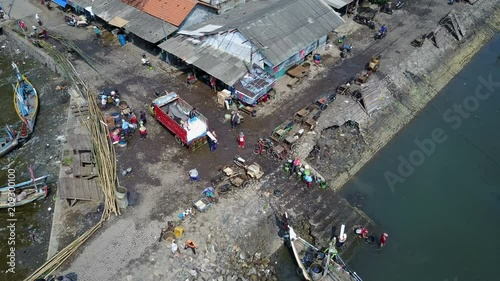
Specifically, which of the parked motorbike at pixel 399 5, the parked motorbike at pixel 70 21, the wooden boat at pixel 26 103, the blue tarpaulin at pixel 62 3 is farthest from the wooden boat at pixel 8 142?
the parked motorbike at pixel 399 5

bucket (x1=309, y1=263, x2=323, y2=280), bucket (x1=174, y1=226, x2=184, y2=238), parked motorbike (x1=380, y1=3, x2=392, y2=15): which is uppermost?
parked motorbike (x1=380, y1=3, x2=392, y2=15)

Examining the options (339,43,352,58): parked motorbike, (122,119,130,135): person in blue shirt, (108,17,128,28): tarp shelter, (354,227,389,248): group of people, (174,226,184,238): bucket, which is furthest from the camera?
(108,17,128,28): tarp shelter

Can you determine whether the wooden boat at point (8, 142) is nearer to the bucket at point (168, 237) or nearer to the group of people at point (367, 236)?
the bucket at point (168, 237)

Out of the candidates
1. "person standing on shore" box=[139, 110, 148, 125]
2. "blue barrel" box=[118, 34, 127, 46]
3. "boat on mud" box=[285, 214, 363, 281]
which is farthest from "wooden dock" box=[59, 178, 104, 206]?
"blue barrel" box=[118, 34, 127, 46]

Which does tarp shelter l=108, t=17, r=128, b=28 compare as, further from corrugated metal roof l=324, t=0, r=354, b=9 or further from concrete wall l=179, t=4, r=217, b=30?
corrugated metal roof l=324, t=0, r=354, b=9

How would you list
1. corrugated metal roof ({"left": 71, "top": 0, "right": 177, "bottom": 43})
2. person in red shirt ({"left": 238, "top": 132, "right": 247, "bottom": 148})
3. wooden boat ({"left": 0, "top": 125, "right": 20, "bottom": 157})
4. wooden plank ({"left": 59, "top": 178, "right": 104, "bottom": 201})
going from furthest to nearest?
corrugated metal roof ({"left": 71, "top": 0, "right": 177, "bottom": 43})
wooden boat ({"left": 0, "top": 125, "right": 20, "bottom": 157})
person in red shirt ({"left": 238, "top": 132, "right": 247, "bottom": 148})
wooden plank ({"left": 59, "top": 178, "right": 104, "bottom": 201})

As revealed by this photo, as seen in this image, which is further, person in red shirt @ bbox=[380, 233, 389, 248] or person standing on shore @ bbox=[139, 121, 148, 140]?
person standing on shore @ bbox=[139, 121, 148, 140]
